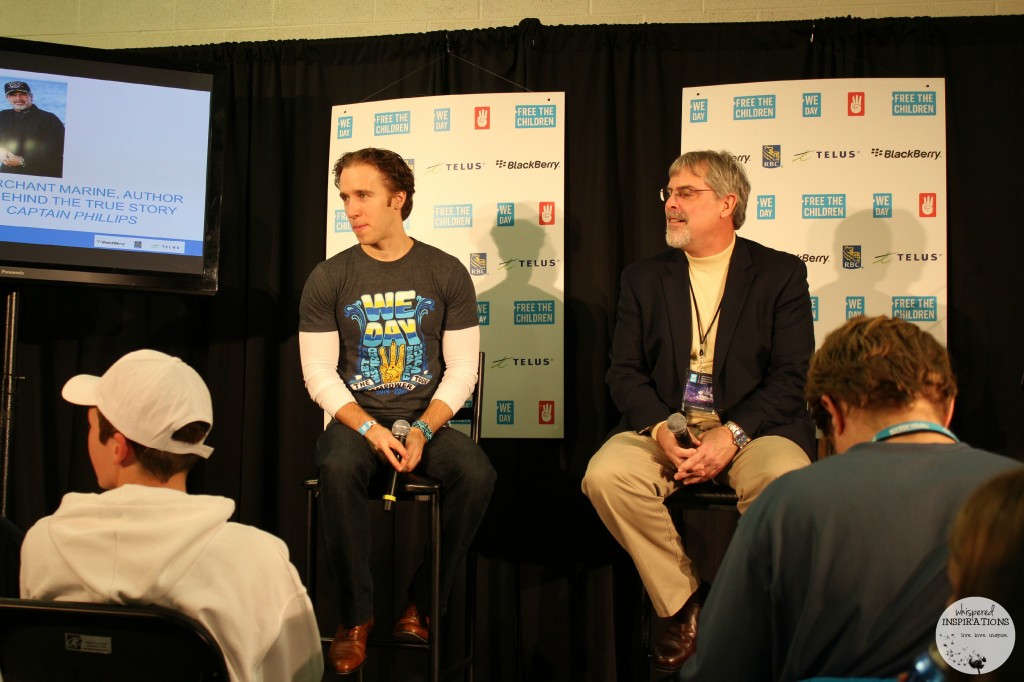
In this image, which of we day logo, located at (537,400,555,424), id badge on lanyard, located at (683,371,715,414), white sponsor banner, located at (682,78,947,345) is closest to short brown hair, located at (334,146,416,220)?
we day logo, located at (537,400,555,424)

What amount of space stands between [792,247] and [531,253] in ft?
3.30

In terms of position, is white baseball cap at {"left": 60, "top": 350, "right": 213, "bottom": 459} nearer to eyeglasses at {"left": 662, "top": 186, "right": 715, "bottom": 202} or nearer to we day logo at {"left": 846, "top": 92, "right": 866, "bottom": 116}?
eyeglasses at {"left": 662, "top": 186, "right": 715, "bottom": 202}

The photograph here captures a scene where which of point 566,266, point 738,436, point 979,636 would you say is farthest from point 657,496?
point 979,636

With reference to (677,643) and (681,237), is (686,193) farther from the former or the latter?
(677,643)

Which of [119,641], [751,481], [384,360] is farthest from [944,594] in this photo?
[384,360]

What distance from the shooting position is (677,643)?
8.57 feet

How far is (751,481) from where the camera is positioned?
264 cm

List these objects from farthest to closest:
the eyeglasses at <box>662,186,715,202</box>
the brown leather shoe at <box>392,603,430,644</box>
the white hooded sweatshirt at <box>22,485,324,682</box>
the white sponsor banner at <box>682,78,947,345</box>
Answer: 1. the white sponsor banner at <box>682,78,947,345</box>
2. the eyeglasses at <box>662,186,715,202</box>
3. the brown leather shoe at <box>392,603,430,644</box>
4. the white hooded sweatshirt at <box>22,485,324,682</box>

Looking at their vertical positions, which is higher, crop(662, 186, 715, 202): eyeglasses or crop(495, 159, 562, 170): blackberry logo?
crop(495, 159, 562, 170): blackberry logo

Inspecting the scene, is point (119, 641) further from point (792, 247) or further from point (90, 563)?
point (792, 247)

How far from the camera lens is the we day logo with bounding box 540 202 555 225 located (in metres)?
3.77

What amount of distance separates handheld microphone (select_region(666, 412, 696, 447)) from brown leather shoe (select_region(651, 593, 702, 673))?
1.47 feet

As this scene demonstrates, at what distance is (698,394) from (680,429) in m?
0.29

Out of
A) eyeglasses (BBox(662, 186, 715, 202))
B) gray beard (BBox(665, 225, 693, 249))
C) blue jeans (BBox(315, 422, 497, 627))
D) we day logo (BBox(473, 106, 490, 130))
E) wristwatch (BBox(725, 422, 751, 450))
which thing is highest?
we day logo (BBox(473, 106, 490, 130))
